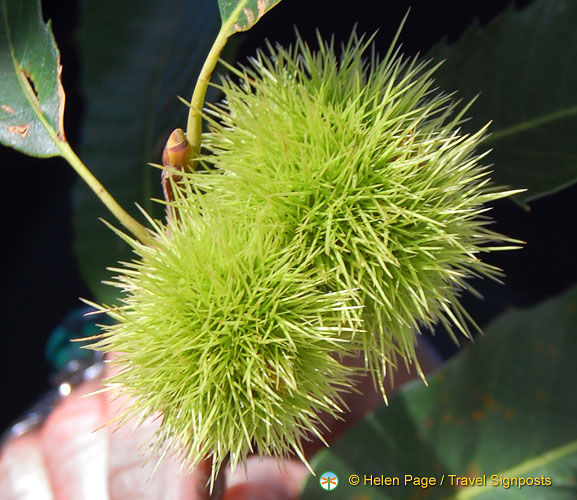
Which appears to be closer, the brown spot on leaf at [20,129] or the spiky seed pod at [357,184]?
the spiky seed pod at [357,184]

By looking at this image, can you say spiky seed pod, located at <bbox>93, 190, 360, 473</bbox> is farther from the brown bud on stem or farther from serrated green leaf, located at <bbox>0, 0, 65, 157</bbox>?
serrated green leaf, located at <bbox>0, 0, 65, 157</bbox>

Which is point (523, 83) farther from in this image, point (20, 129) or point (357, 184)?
point (20, 129)

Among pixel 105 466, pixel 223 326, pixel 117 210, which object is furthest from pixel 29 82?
pixel 105 466

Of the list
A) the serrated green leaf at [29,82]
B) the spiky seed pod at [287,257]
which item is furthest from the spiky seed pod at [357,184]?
the serrated green leaf at [29,82]

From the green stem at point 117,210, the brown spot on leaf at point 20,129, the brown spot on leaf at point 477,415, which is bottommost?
the brown spot on leaf at point 477,415

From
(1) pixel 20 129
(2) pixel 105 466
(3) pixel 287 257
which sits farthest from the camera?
(2) pixel 105 466

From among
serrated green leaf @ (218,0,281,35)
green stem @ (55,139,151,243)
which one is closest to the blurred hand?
green stem @ (55,139,151,243)

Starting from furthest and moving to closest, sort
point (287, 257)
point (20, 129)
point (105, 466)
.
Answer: point (105, 466) → point (20, 129) → point (287, 257)

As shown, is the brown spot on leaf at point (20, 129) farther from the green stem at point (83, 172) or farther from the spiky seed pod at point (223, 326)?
→ the spiky seed pod at point (223, 326)
